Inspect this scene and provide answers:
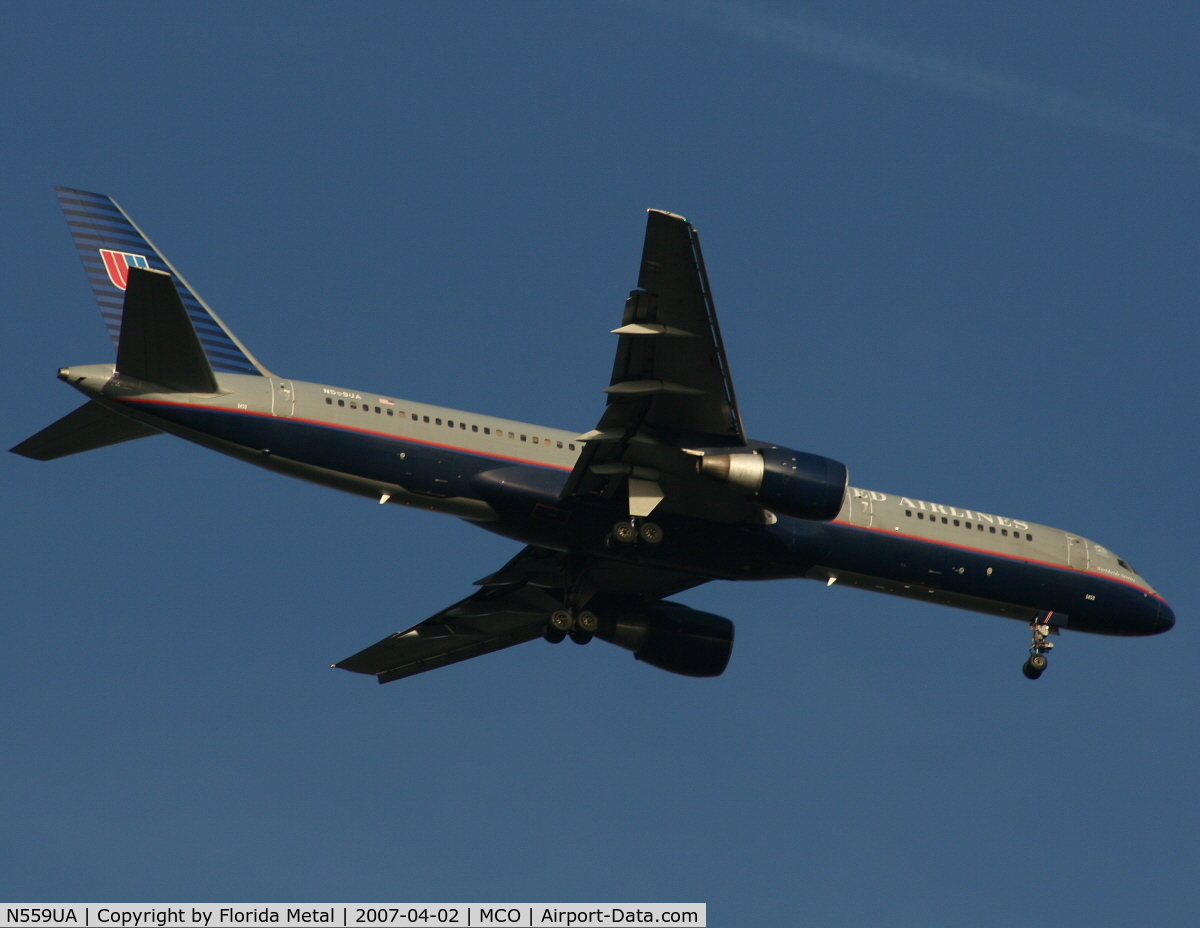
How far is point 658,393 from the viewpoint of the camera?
3275cm

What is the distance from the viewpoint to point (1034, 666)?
4034cm

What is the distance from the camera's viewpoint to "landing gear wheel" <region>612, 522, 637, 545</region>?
35.3 m

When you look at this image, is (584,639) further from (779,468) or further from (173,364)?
→ (173,364)

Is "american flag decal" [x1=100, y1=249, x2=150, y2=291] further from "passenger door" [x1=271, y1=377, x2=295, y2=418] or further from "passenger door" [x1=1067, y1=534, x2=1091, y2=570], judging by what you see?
"passenger door" [x1=1067, y1=534, x2=1091, y2=570]

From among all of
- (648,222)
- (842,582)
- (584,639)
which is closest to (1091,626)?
(842,582)

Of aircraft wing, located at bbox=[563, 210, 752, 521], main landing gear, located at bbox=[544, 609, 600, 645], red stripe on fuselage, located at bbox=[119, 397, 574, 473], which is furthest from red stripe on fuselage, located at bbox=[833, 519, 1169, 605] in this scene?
red stripe on fuselage, located at bbox=[119, 397, 574, 473]

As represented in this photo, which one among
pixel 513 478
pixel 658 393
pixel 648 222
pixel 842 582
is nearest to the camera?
pixel 648 222

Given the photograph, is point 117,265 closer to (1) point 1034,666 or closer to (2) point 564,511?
(2) point 564,511

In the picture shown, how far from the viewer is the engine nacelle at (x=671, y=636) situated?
136 ft

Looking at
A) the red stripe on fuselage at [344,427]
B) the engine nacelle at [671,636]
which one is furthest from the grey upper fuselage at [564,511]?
the engine nacelle at [671,636]

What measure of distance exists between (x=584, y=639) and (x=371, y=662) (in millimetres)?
7042

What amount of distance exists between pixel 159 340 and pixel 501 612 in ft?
45.6

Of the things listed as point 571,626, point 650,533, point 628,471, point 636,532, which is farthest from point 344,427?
point 571,626

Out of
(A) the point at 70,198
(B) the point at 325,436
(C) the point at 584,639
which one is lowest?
(C) the point at 584,639
